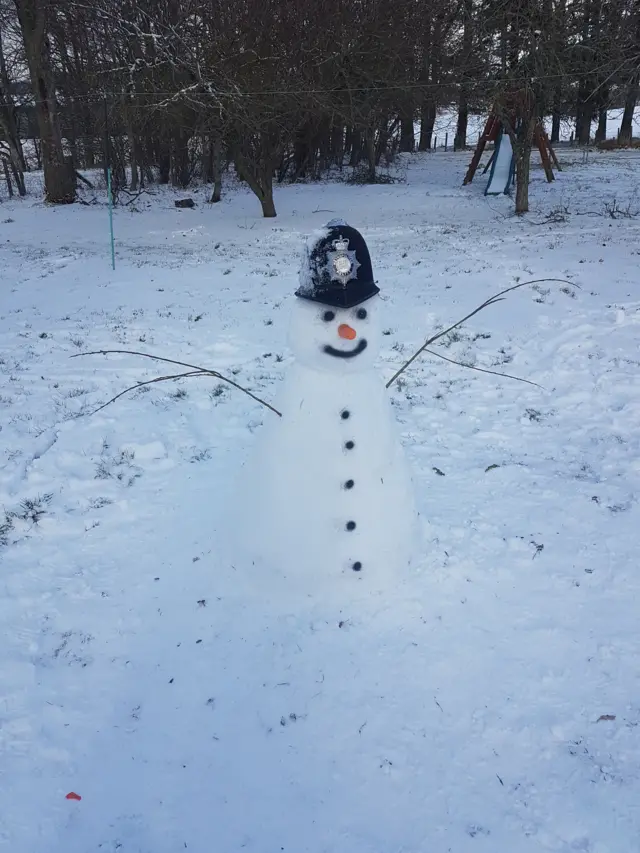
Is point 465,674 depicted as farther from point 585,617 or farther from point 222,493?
point 222,493

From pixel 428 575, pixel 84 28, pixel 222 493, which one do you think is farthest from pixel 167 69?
pixel 428 575

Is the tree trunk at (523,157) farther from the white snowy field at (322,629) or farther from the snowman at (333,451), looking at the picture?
the snowman at (333,451)

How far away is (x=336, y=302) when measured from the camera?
97.8 inches

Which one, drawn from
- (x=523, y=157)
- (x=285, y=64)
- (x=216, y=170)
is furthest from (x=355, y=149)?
(x=523, y=157)

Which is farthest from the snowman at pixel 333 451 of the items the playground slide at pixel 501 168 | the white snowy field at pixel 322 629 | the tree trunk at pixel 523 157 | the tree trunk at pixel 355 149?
the tree trunk at pixel 355 149

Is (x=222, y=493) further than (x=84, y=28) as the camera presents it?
No

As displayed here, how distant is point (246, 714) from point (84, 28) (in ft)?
64.5

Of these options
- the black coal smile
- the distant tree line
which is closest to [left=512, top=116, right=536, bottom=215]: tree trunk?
the distant tree line

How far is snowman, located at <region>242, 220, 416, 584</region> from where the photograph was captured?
253cm

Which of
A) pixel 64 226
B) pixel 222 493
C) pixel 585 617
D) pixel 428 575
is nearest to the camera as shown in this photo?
pixel 585 617

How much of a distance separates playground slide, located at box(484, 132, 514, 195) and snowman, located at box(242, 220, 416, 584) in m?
16.3

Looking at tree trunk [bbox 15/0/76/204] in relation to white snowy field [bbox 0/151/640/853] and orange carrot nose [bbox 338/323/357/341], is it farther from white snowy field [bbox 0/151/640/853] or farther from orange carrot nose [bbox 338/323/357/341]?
orange carrot nose [bbox 338/323/357/341]

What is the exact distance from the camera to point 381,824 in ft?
7.36

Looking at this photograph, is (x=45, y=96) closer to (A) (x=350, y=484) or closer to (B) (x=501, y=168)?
(B) (x=501, y=168)
